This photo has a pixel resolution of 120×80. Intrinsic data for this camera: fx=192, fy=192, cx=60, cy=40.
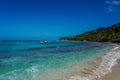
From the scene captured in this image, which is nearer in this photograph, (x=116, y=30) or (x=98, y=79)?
(x=98, y=79)

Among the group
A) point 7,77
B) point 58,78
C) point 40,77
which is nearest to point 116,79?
point 58,78

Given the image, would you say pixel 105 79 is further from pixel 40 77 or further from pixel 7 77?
pixel 7 77

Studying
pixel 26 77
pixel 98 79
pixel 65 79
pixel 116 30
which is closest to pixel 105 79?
pixel 98 79

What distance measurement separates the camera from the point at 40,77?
37.0 feet

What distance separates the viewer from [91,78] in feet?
36.0

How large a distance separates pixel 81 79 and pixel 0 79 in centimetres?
452

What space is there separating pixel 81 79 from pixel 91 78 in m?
0.68

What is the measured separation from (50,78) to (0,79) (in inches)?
110

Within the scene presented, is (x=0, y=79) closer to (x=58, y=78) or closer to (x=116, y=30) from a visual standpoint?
(x=58, y=78)

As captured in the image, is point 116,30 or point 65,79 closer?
point 65,79

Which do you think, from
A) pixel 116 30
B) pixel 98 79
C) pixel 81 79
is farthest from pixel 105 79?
pixel 116 30

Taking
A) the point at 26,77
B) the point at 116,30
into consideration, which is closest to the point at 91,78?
the point at 26,77

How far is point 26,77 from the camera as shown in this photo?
11.2 m

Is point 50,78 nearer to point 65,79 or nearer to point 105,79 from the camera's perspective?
point 65,79
